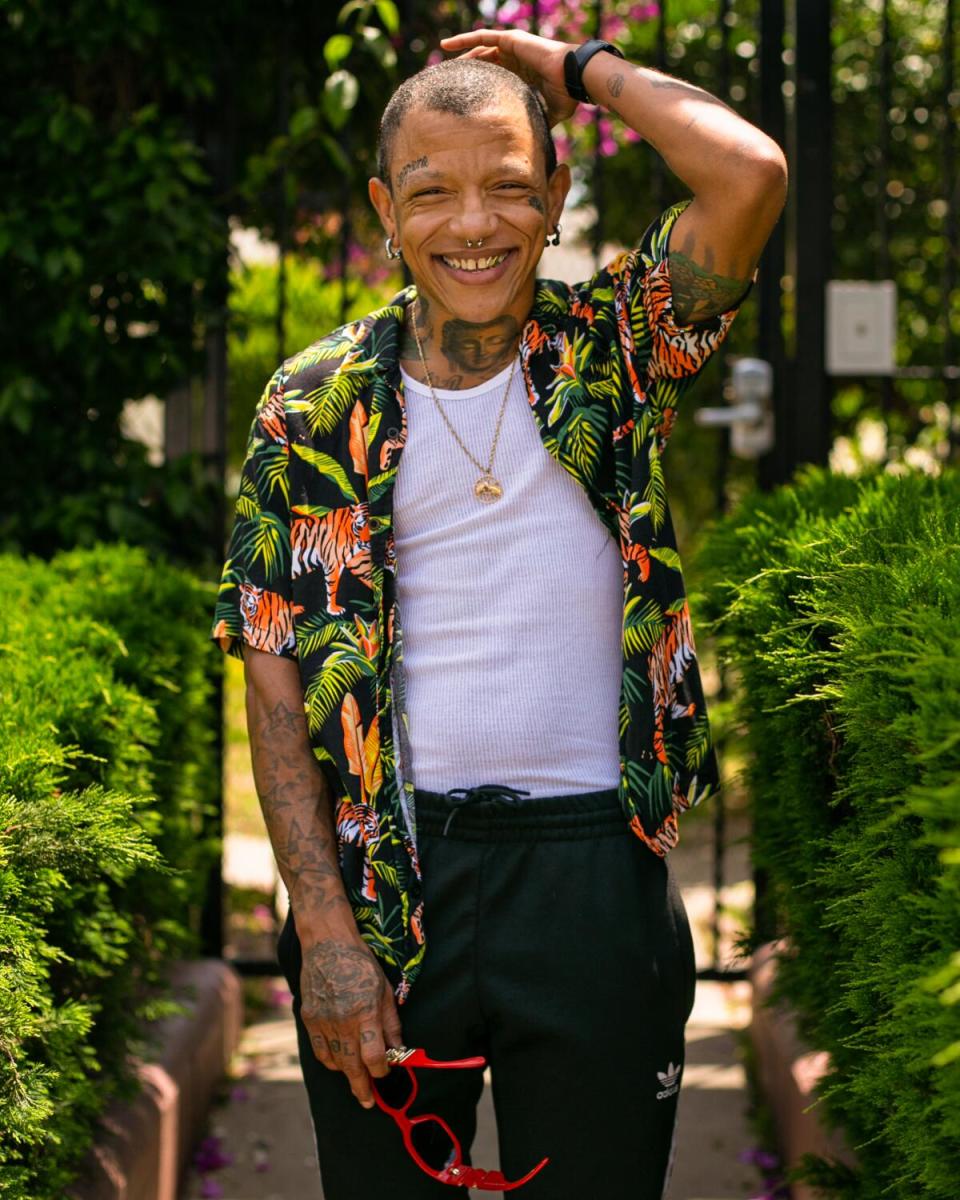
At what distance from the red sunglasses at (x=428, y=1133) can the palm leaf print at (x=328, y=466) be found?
2.27ft

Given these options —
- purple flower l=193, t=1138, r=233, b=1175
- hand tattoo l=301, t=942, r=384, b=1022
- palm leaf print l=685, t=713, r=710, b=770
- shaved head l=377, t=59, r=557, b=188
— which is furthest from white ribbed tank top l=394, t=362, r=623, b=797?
purple flower l=193, t=1138, r=233, b=1175

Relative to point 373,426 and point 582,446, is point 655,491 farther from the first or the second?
point 373,426

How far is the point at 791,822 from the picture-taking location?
213 centimetres

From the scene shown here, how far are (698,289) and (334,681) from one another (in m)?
Result: 0.66

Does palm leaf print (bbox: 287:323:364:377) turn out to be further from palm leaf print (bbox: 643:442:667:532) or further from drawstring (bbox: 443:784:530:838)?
drawstring (bbox: 443:784:530:838)

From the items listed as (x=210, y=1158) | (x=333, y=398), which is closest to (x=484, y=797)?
(x=333, y=398)

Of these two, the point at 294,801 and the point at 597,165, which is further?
the point at 597,165

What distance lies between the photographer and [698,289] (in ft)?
5.86

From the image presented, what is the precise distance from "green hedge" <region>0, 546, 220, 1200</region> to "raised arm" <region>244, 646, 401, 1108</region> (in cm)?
17

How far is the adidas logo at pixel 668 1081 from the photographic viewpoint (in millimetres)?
1798

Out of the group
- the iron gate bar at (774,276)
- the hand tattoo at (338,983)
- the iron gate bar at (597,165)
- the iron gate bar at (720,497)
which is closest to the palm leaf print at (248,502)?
the hand tattoo at (338,983)

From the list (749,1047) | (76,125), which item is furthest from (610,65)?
(749,1047)

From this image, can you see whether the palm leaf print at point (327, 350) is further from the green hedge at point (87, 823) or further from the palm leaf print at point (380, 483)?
the green hedge at point (87, 823)

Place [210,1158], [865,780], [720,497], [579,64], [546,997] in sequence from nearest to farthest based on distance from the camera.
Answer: [865,780] → [546,997] → [579,64] → [210,1158] → [720,497]
